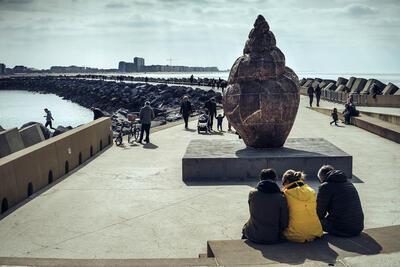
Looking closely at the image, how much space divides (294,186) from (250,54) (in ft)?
22.2

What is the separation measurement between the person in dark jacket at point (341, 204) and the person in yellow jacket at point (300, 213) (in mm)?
231

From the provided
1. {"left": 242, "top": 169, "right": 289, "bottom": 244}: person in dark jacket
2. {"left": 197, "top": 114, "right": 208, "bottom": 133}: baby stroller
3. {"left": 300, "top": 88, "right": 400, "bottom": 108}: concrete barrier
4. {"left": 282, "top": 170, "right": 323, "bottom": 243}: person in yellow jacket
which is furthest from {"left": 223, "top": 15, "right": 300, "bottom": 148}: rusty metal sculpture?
{"left": 300, "top": 88, "right": 400, "bottom": 108}: concrete barrier

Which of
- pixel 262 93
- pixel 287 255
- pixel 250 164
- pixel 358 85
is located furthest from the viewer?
pixel 358 85

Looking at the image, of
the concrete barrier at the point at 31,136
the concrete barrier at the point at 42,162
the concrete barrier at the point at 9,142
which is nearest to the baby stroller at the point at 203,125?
the concrete barrier at the point at 42,162

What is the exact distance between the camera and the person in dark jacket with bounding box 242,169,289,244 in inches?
257

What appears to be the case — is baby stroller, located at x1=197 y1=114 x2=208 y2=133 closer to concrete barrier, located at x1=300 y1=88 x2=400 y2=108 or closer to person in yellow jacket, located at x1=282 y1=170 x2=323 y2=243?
person in yellow jacket, located at x1=282 y1=170 x2=323 y2=243

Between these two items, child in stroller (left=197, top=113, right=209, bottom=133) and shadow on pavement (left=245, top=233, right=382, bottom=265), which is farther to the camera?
child in stroller (left=197, top=113, right=209, bottom=133)

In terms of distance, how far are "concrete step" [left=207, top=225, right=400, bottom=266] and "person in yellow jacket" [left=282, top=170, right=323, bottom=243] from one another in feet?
0.34

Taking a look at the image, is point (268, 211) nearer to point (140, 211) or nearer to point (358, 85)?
point (140, 211)

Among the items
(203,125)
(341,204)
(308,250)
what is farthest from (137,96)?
(308,250)

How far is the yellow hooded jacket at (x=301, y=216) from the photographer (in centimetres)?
658

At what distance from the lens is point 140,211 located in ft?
30.5

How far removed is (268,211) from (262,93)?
20.1 feet

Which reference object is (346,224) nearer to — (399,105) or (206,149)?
(206,149)
